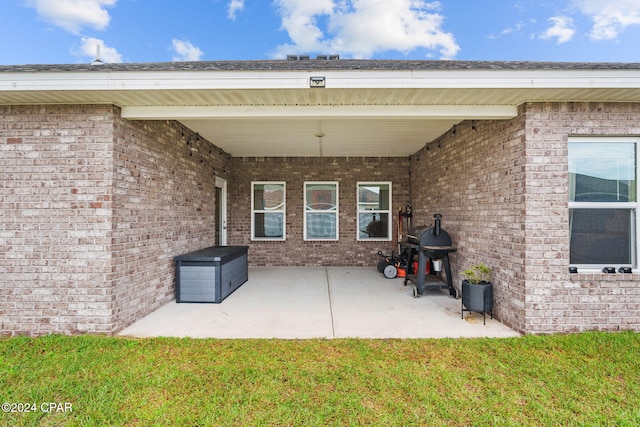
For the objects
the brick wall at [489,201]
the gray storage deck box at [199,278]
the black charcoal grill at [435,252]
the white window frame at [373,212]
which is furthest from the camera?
the white window frame at [373,212]

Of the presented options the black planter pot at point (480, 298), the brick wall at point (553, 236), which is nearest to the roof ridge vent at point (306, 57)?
the brick wall at point (553, 236)

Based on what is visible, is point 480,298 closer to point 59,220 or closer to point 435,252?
point 435,252

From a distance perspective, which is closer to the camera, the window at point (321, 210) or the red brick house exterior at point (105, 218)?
the red brick house exterior at point (105, 218)

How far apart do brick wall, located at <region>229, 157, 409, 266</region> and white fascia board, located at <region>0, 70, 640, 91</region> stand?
5.05 metres

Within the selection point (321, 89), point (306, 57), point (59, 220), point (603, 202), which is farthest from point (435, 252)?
point (306, 57)

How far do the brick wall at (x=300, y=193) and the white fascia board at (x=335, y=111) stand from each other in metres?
4.46

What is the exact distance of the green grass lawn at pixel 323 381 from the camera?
2121mm

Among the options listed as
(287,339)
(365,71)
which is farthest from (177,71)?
(287,339)

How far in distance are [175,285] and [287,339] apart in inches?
104

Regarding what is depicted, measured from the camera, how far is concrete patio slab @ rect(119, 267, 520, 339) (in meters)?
3.56

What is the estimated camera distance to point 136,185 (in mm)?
3963

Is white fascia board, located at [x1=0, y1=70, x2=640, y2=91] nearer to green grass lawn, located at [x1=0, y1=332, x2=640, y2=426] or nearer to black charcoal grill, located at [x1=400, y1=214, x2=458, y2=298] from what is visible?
black charcoal grill, located at [x1=400, y1=214, x2=458, y2=298]

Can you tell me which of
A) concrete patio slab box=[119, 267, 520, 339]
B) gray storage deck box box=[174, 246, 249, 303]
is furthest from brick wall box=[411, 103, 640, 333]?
gray storage deck box box=[174, 246, 249, 303]

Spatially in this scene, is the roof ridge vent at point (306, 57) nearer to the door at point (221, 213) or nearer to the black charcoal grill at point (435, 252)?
the door at point (221, 213)
